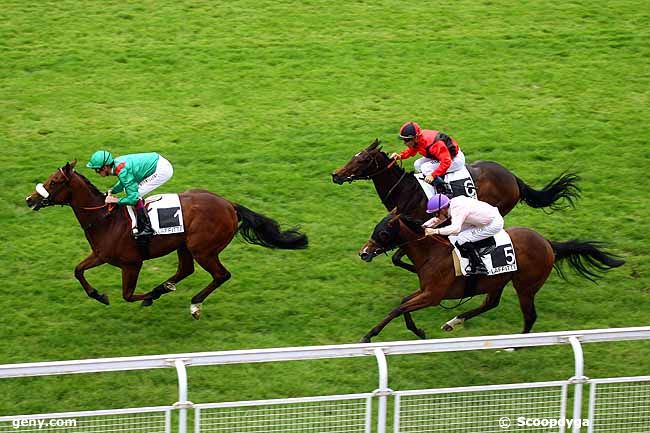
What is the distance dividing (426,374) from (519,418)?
191cm

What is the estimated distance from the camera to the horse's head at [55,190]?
9680 mm

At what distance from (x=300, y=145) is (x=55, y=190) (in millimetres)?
4129

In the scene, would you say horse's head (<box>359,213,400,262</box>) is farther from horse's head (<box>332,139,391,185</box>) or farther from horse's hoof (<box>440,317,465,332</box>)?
horse's head (<box>332,139,391,185</box>)

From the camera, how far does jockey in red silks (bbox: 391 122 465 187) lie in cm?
1034

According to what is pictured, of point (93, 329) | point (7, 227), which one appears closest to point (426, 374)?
point (93, 329)

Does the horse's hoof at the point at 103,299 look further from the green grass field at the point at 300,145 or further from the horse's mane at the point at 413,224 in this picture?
the horse's mane at the point at 413,224

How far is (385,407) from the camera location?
7.25 meters

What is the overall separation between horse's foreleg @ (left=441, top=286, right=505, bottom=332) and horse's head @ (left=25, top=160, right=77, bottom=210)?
135 inches

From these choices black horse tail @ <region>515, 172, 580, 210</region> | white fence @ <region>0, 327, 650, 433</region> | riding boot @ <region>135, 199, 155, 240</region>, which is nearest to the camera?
white fence @ <region>0, 327, 650, 433</region>

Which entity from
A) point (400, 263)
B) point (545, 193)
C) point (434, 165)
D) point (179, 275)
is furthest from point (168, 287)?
point (545, 193)

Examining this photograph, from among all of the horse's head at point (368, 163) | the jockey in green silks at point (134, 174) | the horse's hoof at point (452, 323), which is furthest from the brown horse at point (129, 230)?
the horse's hoof at point (452, 323)

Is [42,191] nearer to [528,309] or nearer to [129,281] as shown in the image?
[129,281]

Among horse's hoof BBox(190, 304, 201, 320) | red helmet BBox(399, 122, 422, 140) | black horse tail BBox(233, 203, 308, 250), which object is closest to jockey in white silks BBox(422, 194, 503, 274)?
red helmet BBox(399, 122, 422, 140)

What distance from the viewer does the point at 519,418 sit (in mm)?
7480
